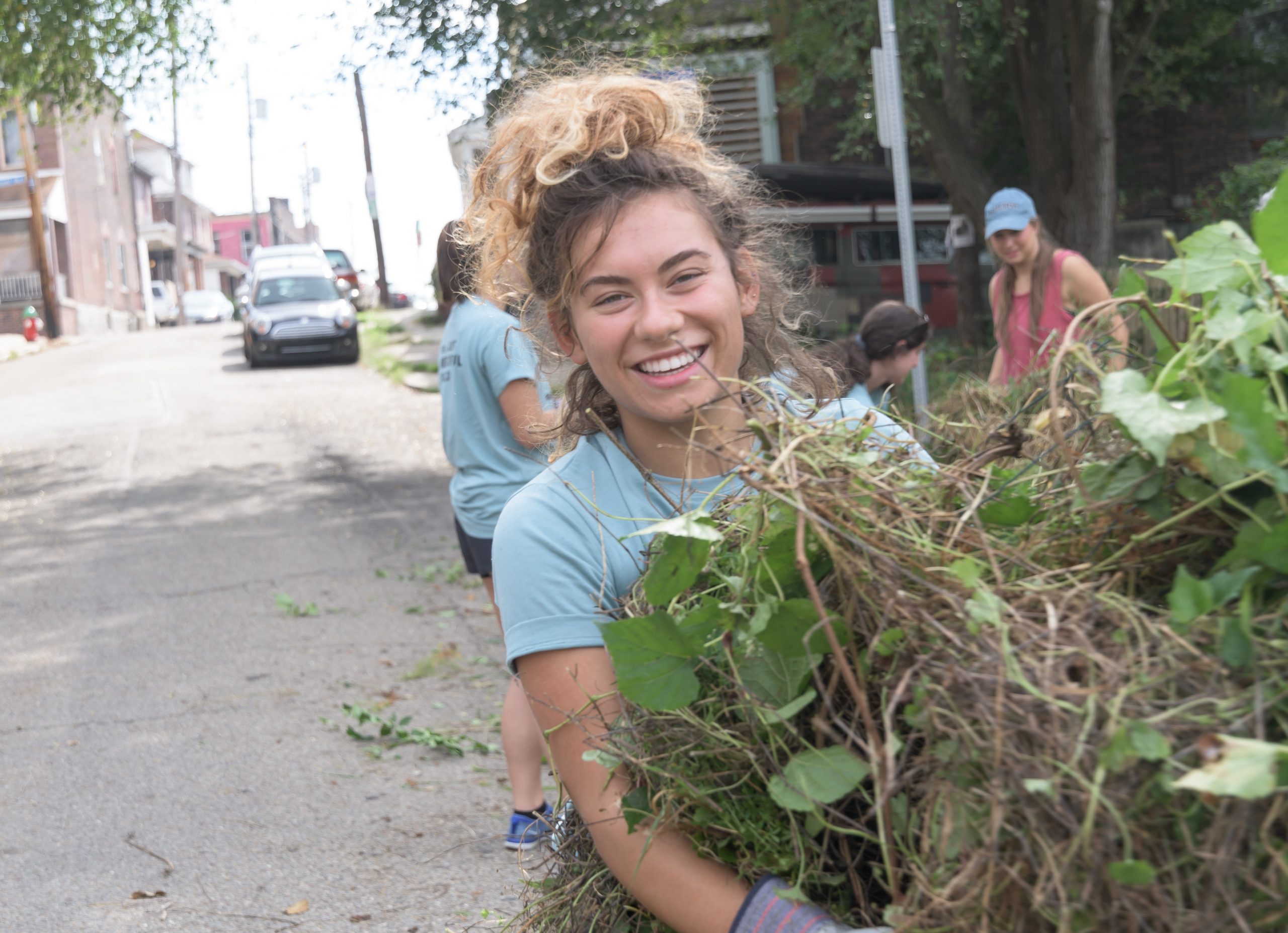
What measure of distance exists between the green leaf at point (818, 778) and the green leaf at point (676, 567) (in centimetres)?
25

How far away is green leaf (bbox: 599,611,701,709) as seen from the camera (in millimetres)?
1448

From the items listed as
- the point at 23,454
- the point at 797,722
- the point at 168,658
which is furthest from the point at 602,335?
the point at 23,454

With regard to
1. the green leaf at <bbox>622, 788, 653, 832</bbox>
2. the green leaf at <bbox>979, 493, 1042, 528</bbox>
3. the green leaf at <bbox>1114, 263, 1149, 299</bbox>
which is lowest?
the green leaf at <bbox>622, 788, 653, 832</bbox>

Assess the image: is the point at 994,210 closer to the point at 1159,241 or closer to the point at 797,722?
the point at 797,722

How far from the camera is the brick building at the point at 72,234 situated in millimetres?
41781

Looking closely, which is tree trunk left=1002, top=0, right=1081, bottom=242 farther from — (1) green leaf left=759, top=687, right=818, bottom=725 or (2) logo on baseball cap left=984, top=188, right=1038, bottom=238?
(1) green leaf left=759, top=687, right=818, bottom=725

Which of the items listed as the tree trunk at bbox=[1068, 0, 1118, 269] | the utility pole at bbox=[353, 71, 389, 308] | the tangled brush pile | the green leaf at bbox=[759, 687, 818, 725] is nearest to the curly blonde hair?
the tangled brush pile

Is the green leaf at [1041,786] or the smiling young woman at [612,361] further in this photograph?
the smiling young woman at [612,361]

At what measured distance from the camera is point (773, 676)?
140cm

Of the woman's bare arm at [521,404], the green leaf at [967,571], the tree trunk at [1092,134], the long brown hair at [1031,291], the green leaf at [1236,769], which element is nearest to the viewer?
the green leaf at [1236,769]

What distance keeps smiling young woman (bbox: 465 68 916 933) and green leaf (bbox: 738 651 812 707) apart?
270 millimetres

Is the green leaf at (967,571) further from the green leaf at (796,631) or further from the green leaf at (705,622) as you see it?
the green leaf at (705,622)

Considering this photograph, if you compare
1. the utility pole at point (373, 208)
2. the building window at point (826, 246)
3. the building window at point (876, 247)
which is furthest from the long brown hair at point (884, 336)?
the utility pole at point (373, 208)

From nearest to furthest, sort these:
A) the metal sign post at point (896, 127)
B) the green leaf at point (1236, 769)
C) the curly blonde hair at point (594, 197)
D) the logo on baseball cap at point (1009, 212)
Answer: the green leaf at point (1236, 769), the curly blonde hair at point (594, 197), the logo on baseball cap at point (1009, 212), the metal sign post at point (896, 127)
